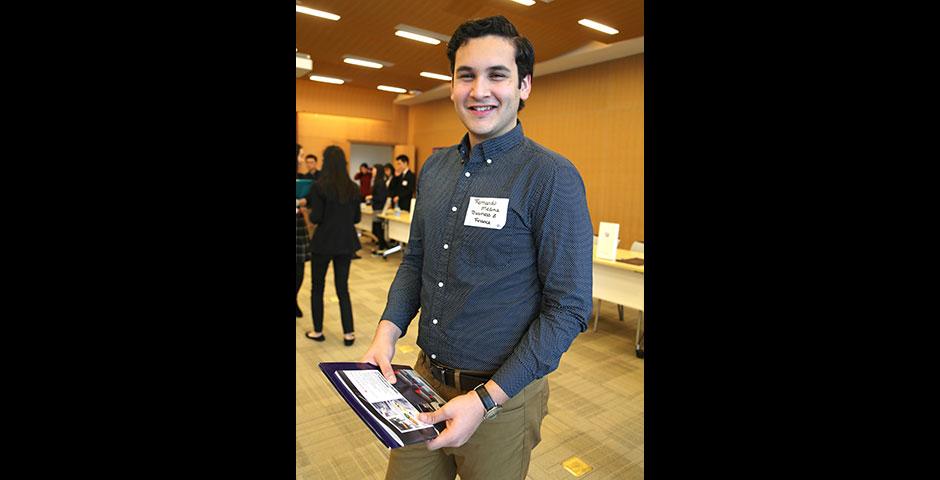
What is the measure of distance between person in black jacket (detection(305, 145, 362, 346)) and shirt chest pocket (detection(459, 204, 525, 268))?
2.90m

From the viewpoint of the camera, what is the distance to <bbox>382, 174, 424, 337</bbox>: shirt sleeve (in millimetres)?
Answer: 1258

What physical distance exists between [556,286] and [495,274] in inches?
5.7

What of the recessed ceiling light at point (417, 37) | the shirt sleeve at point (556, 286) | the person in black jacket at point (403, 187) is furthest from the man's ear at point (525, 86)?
the person in black jacket at point (403, 187)

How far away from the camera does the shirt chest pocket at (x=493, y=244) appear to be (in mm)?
1034

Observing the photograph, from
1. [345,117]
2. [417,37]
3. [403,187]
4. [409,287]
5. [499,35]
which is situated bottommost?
[409,287]

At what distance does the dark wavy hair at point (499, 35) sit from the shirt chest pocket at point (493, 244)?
0.33m

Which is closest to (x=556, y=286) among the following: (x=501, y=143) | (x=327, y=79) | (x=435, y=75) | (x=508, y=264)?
(x=508, y=264)

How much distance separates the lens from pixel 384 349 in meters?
1.14

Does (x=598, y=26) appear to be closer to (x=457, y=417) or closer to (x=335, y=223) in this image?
(x=335, y=223)

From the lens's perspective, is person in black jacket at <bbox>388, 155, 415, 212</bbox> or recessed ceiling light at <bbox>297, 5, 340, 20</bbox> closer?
recessed ceiling light at <bbox>297, 5, 340, 20</bbox>

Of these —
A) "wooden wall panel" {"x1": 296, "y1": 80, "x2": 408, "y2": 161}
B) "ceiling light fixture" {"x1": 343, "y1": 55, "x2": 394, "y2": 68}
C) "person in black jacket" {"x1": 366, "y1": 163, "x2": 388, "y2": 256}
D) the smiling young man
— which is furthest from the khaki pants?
"wooden wall panel" {"x1": 296, "y1": 80, "x2": 408, "y2": 161}

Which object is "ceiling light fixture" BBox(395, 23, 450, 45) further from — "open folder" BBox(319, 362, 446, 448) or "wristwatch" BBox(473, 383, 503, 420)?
"wristwatch" BBox(473, 383, 503, 420)
